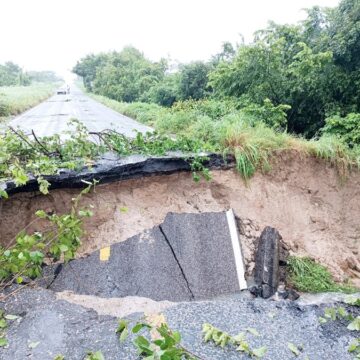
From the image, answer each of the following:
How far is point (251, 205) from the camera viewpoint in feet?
16.9

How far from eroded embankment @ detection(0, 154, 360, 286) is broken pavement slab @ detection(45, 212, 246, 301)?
0.22 meters

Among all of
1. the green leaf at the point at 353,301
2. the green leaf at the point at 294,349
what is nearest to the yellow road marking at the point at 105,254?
the green leaf at the point at 294,349

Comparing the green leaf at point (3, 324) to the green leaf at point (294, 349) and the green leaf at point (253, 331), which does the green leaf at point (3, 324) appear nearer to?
the green leaf at point (253, 331)

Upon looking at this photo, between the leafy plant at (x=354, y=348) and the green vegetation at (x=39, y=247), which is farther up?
the green vegetation at (x=39, y=247)

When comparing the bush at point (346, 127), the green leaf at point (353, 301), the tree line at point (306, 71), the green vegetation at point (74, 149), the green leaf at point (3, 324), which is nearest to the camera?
the green leaf at point (3, 324)

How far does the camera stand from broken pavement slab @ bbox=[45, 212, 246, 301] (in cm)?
396

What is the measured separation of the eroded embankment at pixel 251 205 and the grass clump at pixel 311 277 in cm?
24

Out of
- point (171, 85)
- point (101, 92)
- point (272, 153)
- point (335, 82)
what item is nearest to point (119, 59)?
point (101, 92)

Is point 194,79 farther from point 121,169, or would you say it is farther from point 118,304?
point 118,304

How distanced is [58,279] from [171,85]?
16.3m

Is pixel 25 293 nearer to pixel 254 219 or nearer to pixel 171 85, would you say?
pixel 254 219

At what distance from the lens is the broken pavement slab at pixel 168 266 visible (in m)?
3.96

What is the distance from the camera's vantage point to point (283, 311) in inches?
150

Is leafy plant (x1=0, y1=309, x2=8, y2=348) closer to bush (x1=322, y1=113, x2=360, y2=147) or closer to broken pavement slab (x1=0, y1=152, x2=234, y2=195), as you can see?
broken pavement slab (x1=0, y1=152, x2=234, y2=195)
